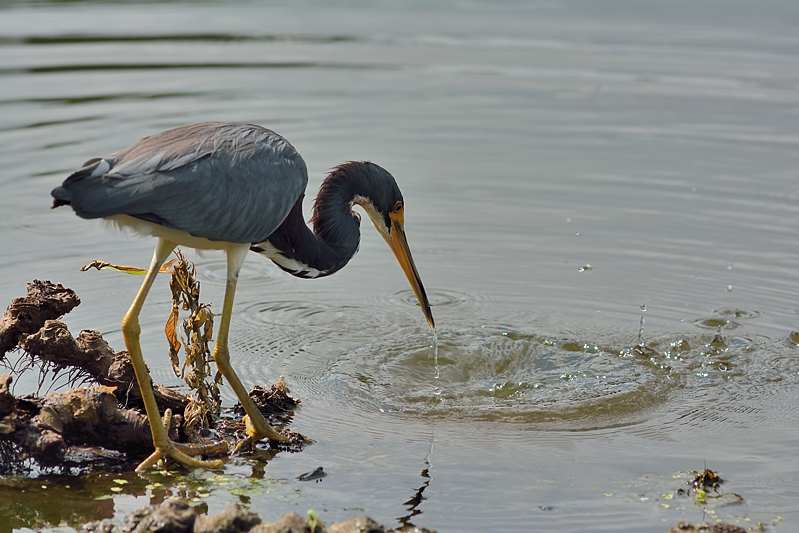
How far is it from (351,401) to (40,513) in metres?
2.11

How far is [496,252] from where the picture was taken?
10.5 metres

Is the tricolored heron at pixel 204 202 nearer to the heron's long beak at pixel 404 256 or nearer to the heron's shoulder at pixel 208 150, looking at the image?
the heron's shoulder at pixel 208 150

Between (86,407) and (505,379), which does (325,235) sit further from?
(86,407)

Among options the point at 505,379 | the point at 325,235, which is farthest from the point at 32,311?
the point at 505,379

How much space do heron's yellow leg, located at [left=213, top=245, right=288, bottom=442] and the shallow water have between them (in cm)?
25

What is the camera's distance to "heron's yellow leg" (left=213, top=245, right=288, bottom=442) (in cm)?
697

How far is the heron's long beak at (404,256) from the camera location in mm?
8469

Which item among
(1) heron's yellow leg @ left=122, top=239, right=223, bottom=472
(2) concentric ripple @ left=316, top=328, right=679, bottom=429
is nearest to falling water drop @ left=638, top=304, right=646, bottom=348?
(2) concentric ripple @ left=316, top=328, right=679, bottom=429

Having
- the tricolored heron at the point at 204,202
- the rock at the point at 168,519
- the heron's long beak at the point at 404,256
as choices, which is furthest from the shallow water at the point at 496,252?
the rock at the point at 168,519

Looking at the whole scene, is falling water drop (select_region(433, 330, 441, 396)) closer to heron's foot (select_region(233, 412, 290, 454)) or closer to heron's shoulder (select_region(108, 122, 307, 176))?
heron's foot (select_region(233, 412, 290, 454))

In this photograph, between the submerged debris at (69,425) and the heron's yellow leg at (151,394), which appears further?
the heron's yellow leg at (151,394)

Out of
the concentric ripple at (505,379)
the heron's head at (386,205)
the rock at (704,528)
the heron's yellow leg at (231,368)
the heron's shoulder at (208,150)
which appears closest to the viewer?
the rock at (704,528)

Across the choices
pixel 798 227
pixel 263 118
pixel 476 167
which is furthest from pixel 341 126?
pixel 798 227

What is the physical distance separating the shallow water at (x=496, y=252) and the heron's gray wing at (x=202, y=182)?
1.23 meters
